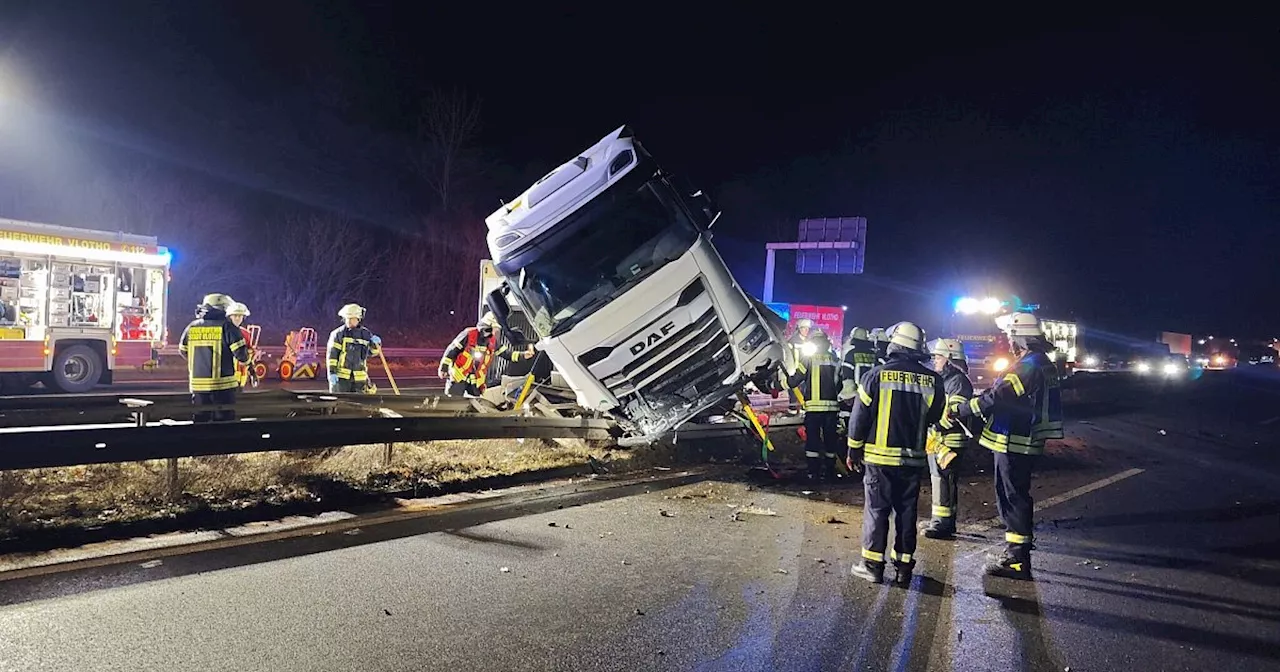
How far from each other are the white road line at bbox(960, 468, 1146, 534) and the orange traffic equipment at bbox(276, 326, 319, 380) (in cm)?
1423

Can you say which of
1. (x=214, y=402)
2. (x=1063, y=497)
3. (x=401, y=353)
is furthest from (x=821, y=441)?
(x=401, y=353)

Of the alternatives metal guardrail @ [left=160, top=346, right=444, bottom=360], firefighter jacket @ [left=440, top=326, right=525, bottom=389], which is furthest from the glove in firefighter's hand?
metal guardrail @ [left=160, top=346, right=444, bottom=360]

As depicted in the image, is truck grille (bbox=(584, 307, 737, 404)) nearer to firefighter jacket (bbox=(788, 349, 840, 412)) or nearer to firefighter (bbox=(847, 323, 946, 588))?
firefighter (bbox=(847, 323, 946, 588))

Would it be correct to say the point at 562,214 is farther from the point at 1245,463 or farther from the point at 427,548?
the point at 1245,463

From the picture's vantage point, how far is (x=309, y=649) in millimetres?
3793

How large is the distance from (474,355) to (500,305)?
3.81 m

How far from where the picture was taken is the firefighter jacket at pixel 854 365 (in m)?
9.66

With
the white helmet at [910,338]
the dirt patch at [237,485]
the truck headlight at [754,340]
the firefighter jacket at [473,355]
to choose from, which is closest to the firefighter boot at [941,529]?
the white helmet at [910,338]

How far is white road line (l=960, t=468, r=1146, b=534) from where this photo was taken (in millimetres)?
7238

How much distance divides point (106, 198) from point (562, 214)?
82.7ft

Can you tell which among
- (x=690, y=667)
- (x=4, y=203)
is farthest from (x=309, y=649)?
(x=4, y=203)

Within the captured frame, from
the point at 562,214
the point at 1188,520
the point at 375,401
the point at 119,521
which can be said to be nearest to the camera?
the point at 119,521

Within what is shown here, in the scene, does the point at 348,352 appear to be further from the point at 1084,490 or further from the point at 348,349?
the point at 1084,490

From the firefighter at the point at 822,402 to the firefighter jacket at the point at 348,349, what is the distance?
517cm
